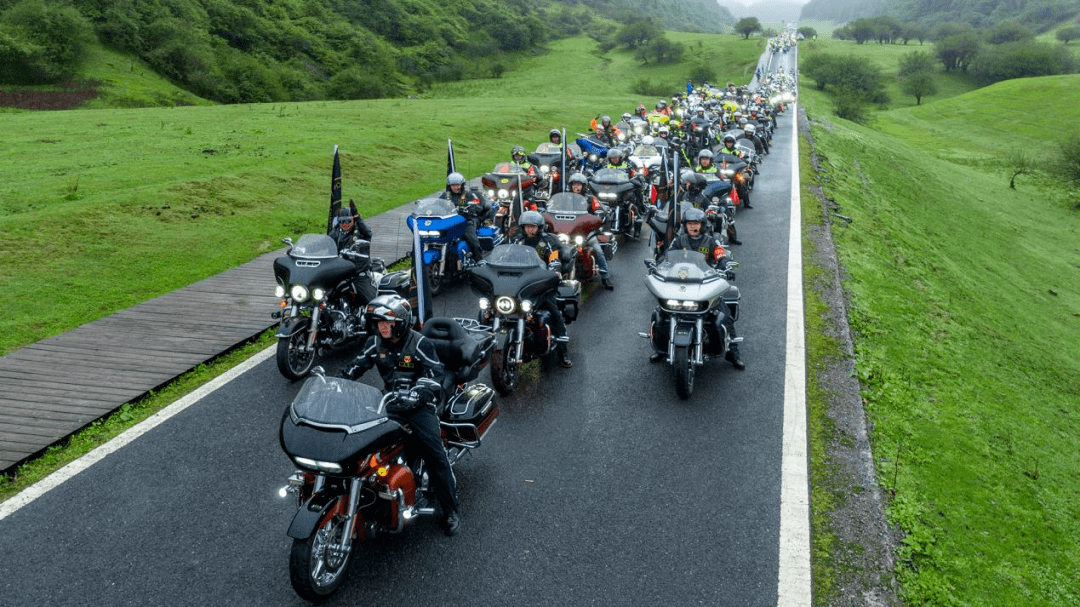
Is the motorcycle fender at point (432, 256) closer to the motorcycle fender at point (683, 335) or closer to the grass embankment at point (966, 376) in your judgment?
the motorcycle fender at point (683, 335)

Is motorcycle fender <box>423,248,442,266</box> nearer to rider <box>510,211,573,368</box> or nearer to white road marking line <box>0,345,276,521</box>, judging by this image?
rider <box>510,211,573,368</box>

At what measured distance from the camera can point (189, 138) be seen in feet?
96.2

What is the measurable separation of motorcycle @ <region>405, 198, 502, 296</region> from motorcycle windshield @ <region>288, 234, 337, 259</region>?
3.21 meters

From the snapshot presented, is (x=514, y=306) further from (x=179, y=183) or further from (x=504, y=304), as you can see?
(x=179, y=183)

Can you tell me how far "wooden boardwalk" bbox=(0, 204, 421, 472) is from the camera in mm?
8906

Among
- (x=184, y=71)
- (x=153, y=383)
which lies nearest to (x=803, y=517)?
(x=153, y=383)

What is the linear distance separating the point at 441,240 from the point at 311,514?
9.03 metres

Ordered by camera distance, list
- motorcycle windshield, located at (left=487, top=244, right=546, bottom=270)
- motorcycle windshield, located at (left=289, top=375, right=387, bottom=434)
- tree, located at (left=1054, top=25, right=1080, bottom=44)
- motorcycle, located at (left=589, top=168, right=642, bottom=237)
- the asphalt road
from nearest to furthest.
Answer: motorcycle windshield, located at (left=289, top=375, right=387, bottom=434)
the asphalt road
motorcycle windshield, located at (left=487, top=244, right=546, bottom=270)
motorcycle, located at (left=589, top=168, right=642, bottom=237)
tree, located at (left=1054, top=25, right=1080, bottom=44)

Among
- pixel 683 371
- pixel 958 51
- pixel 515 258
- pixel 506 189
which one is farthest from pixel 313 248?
pixel 958 51

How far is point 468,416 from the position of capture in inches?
303

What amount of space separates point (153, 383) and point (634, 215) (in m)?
12.6

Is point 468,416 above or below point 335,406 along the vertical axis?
below

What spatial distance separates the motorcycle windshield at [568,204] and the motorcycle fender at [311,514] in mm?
10057

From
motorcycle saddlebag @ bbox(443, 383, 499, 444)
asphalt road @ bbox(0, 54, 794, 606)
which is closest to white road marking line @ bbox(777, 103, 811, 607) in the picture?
asphalt road @ bbox(0, 54, 794, 606)
